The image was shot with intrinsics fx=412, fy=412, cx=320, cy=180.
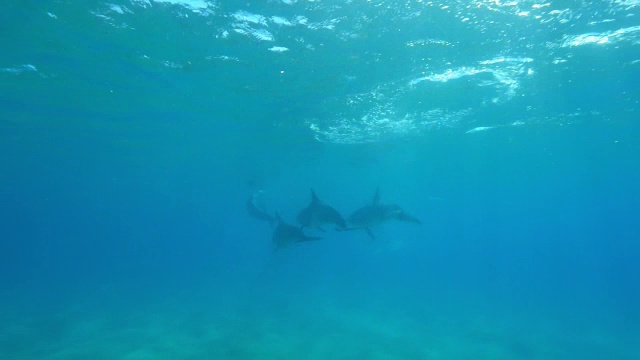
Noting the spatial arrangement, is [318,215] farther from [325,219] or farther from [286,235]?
[286,235]

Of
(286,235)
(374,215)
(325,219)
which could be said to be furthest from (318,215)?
(374,215)

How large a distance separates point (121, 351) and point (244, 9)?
41.2ft

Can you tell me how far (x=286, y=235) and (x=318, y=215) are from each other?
42.3 inches

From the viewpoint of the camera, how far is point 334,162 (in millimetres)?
45500

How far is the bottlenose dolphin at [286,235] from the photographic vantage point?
11367 mm

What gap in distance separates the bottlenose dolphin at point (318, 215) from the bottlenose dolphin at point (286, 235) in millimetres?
716

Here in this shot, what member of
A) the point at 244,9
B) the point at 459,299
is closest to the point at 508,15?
the point at 244,9

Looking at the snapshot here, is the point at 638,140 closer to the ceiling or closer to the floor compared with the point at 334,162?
closer to the floor

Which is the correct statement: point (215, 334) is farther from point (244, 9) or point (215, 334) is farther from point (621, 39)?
point (621, 39)

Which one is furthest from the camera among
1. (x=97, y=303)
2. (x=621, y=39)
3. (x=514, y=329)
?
(x=97, y=303)

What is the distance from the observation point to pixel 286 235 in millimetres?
11734

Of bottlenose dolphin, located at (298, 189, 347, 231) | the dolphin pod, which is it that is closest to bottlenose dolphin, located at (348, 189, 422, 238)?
the dolphin pod

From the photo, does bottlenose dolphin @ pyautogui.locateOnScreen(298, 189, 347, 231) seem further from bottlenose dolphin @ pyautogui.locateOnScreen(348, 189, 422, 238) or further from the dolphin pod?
bottlenose dolphin @ pyautogui.locateOnScreen(348, 189, 422, 238)

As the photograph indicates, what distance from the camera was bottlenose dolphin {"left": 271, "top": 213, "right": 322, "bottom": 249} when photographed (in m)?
11.4
